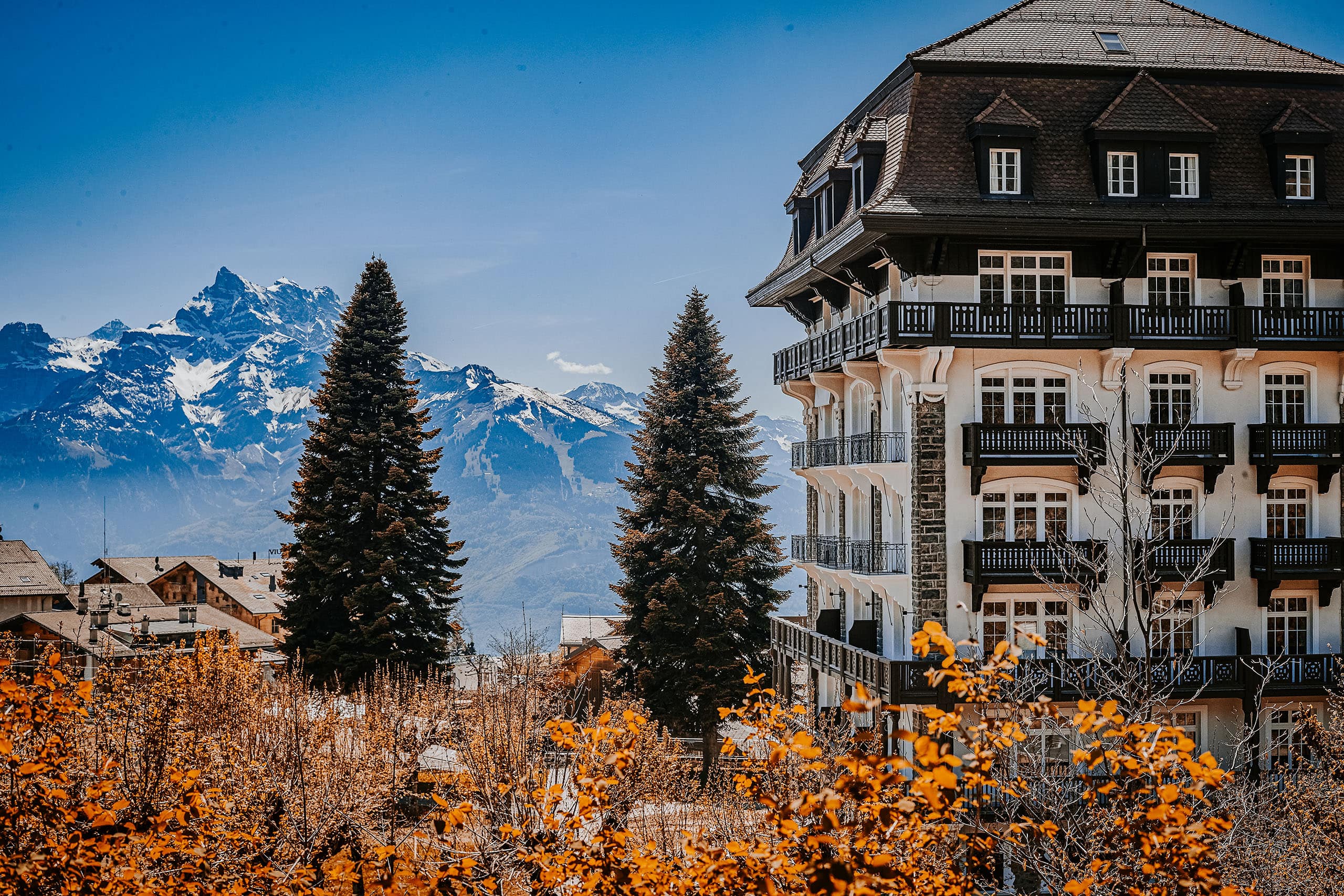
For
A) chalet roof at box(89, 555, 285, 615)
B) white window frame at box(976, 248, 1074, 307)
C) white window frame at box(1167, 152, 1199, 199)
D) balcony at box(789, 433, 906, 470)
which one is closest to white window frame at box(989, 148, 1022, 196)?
white window frame at box(976, 248, 1074, 307)

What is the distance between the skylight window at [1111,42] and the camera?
29.4 meters

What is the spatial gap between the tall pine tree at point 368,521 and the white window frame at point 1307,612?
2537 centimetres

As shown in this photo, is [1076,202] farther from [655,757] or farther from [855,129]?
[655,757]

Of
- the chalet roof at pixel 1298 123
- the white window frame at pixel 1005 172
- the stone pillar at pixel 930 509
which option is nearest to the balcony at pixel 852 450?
the stone pillar at pixel 930 509

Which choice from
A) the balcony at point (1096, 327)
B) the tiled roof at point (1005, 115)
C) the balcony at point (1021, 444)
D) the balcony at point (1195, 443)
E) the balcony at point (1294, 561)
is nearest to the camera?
the balcony at point (1096, 327)

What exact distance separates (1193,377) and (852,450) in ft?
27.7

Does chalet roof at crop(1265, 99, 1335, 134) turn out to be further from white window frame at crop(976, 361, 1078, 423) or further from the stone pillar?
the stone pillar

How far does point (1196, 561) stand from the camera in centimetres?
2723

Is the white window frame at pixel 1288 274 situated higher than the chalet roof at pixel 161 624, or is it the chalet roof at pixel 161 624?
the white window frame at pixel 1288 274

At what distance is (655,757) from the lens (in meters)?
22.2

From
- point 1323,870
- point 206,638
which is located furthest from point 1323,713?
point 206,638

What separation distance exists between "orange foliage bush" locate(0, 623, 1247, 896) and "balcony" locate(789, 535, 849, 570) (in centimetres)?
1720

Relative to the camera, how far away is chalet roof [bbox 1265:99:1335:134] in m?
27.6

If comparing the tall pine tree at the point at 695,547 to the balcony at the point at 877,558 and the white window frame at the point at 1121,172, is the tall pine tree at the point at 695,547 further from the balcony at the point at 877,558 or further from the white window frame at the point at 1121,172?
the white window frame at the point at 1121,172
